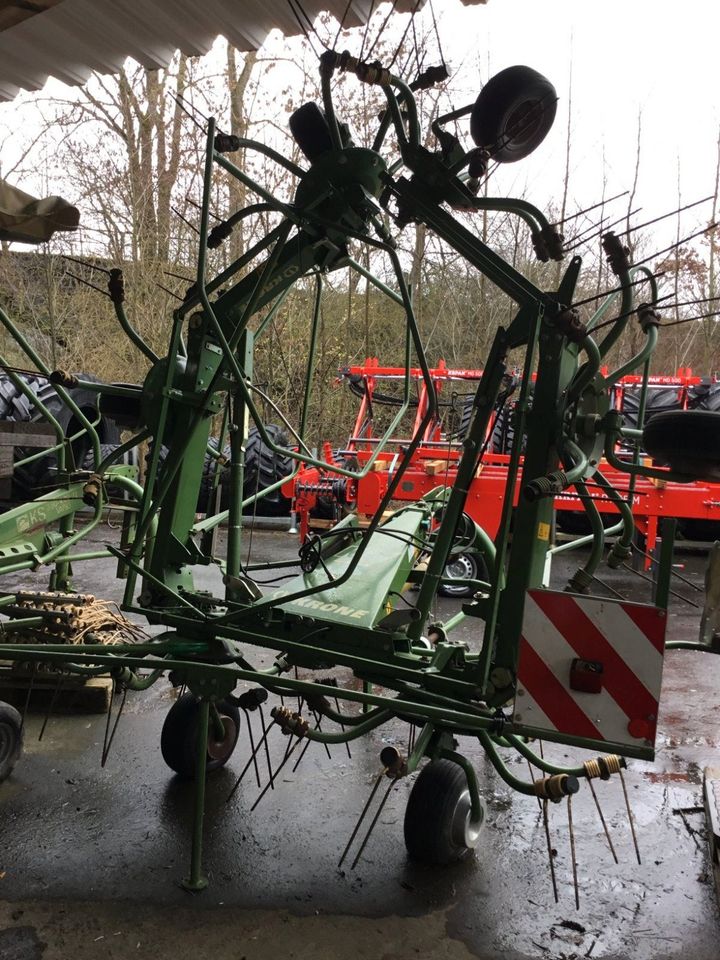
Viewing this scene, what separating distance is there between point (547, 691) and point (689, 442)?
858 mm

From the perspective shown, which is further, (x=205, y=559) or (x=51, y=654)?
(x=205, y=559)

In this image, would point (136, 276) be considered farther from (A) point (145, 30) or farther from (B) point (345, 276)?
(A) point (145, 30)

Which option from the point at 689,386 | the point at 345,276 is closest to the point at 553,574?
the point at 689,386

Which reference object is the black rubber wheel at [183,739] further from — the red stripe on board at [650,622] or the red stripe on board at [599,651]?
the red stripe on board at [650,622]

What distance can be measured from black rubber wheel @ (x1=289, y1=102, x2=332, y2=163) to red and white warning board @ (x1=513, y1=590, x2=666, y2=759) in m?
1.75

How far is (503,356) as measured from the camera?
259 centimetres

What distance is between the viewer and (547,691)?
225 cm

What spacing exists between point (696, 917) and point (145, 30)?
467 centimetres

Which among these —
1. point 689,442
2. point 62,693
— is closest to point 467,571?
point 62,693

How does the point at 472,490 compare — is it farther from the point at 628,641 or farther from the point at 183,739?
the point at 628,641

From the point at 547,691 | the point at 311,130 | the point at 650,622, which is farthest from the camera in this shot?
the point at 311,130

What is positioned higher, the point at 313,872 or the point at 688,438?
the point at 688,438

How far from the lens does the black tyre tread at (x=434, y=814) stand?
8.80 ft

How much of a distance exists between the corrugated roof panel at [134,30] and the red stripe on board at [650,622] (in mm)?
2908
